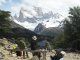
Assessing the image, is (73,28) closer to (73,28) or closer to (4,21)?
(73,28)

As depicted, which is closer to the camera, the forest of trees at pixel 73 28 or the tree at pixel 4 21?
the forest of trees at pixel 73 28

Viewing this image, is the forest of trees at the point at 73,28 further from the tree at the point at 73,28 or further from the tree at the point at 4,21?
the tree at the point at 4,21

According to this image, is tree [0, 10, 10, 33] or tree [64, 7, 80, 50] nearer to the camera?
tree [64, 7, 80, 50]

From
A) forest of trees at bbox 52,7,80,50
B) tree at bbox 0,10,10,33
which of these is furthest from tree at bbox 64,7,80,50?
tree at bbox 0,10,10,33

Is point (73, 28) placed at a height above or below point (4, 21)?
below

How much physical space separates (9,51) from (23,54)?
5.21ft

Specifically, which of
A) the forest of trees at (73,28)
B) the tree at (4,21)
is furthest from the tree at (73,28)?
the tree at (4,21)

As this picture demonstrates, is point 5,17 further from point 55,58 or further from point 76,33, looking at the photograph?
point 55,58

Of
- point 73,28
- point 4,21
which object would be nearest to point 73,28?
point 73,28

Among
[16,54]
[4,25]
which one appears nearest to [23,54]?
[16,54]

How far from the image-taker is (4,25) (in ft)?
201

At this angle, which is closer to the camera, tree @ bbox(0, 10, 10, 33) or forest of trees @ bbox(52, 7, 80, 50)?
forest of trees @ bbox(52, 7, 80, 50)

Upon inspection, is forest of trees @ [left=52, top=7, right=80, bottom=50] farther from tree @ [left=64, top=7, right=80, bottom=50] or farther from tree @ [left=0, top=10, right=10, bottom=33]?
tree @ [left=0, top=10, right=10, bottom=33]

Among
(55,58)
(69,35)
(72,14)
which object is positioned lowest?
(55,58)
